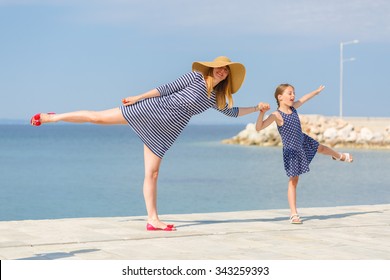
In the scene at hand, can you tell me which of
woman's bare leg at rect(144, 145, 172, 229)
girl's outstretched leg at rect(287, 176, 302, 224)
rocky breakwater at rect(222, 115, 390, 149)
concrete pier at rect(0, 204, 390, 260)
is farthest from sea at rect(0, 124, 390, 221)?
woman's bare leg at rect(144, 145, 172, 229)

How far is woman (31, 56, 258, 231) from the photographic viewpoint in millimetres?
7047

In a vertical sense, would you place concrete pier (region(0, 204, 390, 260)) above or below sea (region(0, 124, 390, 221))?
above

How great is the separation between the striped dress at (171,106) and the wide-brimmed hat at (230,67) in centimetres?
7

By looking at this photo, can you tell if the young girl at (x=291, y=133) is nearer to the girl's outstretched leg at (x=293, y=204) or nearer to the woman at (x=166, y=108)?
the girl's outstretched leg at (x=293, y=204)

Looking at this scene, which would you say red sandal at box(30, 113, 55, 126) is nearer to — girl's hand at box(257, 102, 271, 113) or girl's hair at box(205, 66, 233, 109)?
girl's hair at box(205, 66, 233, 109)

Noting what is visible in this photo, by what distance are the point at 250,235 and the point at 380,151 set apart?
38385 millimetres

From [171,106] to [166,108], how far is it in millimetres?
49

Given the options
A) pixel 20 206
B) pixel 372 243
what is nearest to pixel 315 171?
pixel 20 206

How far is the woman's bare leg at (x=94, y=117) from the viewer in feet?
23.0

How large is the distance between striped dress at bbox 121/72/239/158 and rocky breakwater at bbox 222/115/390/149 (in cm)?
3811

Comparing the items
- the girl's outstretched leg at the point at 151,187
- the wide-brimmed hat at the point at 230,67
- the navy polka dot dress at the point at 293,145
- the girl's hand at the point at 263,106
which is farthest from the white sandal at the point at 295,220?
the wide-brimmed hat at the point at 230,67

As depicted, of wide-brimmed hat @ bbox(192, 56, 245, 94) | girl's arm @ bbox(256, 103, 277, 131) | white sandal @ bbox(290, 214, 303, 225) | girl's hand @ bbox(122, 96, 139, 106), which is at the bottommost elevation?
white sandal @ bbox(290, 214, 303, 225)

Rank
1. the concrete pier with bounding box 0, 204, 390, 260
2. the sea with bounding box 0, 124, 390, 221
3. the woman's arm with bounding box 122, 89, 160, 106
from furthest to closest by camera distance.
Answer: the sea with bounding box 0, 124, 390, 221
the woman's arm with bounding box 122, 89, 160, 106
the concrete pier with bounding box 0, 204, 390, 260
